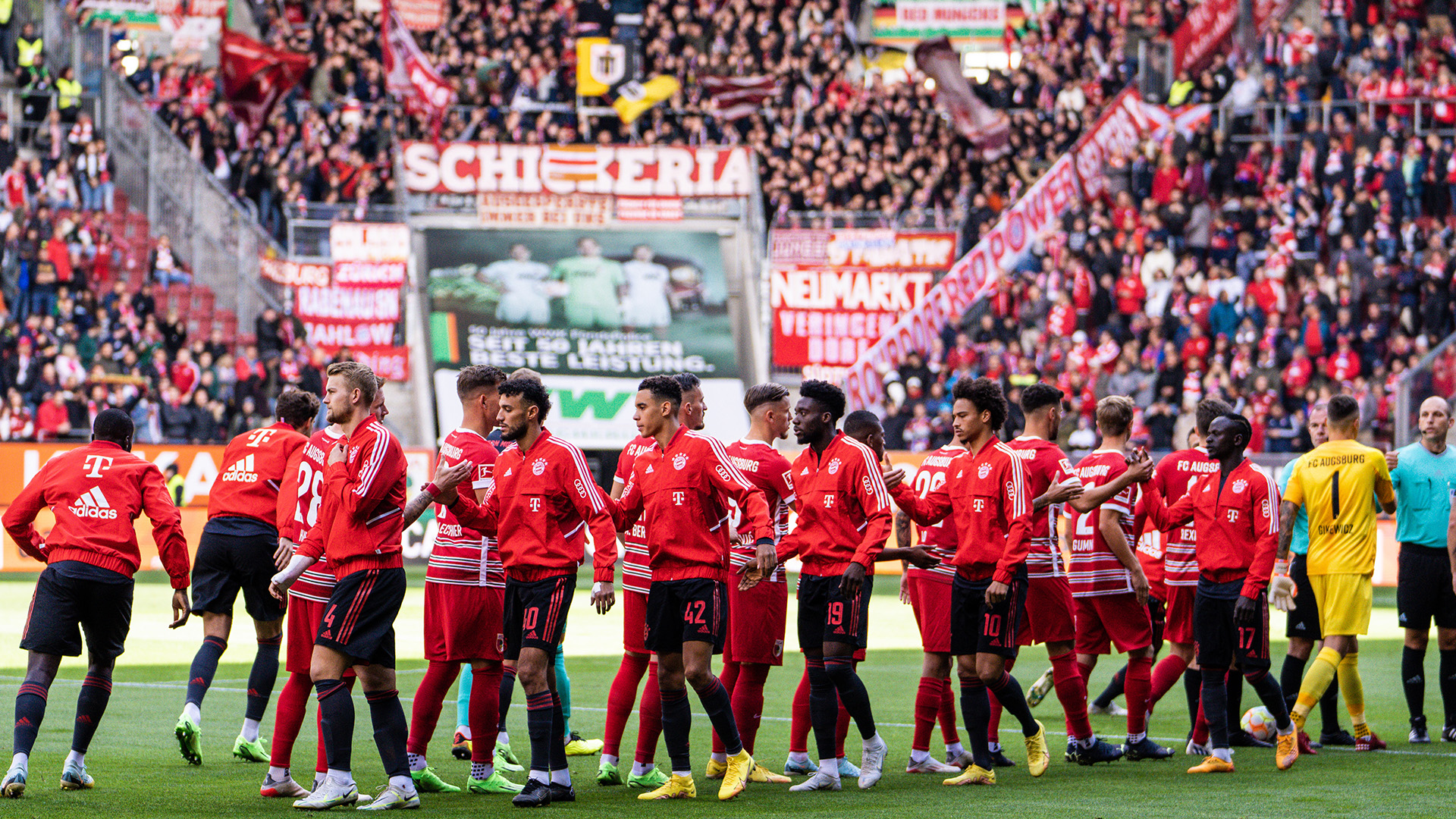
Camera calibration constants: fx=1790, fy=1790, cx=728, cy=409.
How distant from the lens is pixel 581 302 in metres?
34.4

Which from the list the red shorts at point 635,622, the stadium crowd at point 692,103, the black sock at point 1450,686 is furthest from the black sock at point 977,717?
the stadium crowd at point 692,103

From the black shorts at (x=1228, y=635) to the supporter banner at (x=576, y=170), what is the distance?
81.1ft

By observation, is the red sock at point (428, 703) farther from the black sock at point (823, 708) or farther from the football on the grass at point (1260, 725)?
the football on the grass at point (1260, 725)

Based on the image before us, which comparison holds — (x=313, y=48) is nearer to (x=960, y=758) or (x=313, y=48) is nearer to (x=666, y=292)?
(x=666, y=292)

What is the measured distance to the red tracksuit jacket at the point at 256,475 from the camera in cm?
1131

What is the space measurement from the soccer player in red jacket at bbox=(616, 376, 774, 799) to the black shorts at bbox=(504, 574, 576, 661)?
516mm

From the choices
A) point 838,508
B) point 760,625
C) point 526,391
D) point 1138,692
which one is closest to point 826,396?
point 838,508

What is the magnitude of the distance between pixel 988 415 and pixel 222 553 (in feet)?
16.1

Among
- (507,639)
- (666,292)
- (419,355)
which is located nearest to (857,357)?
(666,292)

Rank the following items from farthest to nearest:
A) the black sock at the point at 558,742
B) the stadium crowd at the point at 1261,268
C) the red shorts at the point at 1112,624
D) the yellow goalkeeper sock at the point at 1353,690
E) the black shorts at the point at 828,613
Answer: the stadium crowd at the point at 1261,268 → the yellow goalkeeper sock at the point at 1353,690 → the red shorts at the point at 1112,624 → the black shorts at the point at 828,613 → the black sock at the point at 558,742

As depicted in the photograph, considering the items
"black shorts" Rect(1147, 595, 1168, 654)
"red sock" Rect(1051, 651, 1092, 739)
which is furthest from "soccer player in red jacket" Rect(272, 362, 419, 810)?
"black shorts" Rect(1147, 595, 1168, 654)

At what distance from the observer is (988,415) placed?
1057 cm

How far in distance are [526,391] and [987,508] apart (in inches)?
108

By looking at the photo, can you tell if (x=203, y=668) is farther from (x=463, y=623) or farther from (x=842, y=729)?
(x=842, y=729)
